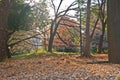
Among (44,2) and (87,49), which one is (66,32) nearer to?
(44,2)

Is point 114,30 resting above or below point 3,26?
below

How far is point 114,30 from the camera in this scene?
13.0 m

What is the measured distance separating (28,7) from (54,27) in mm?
6171

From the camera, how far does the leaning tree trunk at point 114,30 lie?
12781mm

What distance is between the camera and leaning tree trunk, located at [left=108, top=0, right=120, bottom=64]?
41.9 ft

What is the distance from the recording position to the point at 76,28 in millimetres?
36594

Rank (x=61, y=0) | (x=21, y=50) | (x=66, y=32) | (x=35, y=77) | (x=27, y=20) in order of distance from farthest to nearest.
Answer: (x=66, y=32) < (x=21, y=50) < (x=61, y=0) < (x=27, y=20) < (x=35, y=77)

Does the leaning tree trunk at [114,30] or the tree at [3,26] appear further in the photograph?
the tree at [3,26]

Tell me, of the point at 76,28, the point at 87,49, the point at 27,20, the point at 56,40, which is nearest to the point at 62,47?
the point at 56,40

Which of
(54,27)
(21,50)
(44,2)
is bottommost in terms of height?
(21,50)

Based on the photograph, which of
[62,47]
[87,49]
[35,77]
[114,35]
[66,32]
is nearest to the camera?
[35,77]

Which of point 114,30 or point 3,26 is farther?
point 3,26

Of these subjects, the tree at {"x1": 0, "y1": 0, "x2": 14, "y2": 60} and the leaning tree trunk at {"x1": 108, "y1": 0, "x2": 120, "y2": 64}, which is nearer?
the leaning tree trunk at {"x1": 108, "y1": 0, "x2": 120, "y2": 64}

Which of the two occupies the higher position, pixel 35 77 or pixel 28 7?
pixel 28 7
